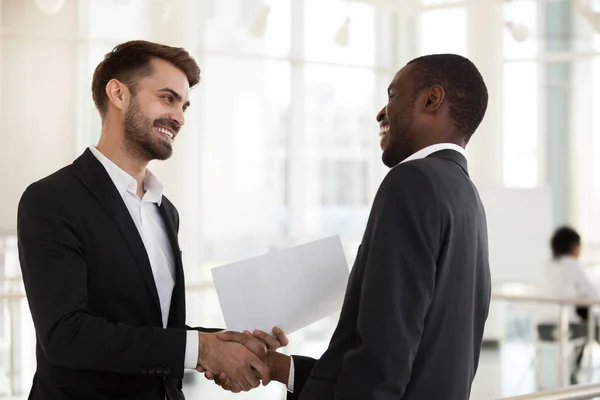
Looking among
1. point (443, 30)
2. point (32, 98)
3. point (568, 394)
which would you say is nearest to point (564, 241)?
point (443, 30)

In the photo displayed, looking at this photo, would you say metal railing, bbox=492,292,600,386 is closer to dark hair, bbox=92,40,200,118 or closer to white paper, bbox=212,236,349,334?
white paper, bbox=212,236,349,334

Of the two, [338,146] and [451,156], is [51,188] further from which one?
[338,146]

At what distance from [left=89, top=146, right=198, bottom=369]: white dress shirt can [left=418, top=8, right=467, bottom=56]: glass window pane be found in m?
9.02

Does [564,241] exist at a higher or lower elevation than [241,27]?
lower

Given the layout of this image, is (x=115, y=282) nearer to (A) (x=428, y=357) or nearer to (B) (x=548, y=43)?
(A) (x=428, y=357)

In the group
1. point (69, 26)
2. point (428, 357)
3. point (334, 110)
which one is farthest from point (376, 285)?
point (334, 110)

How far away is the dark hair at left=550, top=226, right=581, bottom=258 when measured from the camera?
801 cm

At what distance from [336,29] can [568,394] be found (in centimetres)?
910

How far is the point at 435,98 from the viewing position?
1.89m

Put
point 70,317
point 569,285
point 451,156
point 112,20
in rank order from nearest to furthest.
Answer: point 451,156
point 70,317
point 569,285
point 112,20

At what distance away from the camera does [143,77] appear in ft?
7.69

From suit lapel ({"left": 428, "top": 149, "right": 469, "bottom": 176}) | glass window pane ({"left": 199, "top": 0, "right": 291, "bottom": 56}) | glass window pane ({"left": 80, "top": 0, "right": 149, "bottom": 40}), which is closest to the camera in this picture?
suit lapel ({"left": 428, "top": 149, "right": 469, "bottom": 176})

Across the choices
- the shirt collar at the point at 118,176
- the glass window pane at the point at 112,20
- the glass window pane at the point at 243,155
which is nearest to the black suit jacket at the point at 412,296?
the shirt collar at the point at 118,176

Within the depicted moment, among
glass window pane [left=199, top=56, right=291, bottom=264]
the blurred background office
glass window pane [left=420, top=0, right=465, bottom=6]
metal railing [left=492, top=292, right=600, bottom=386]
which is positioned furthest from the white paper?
glass window pane [left=420, top=0, right=465, bottom=6]
